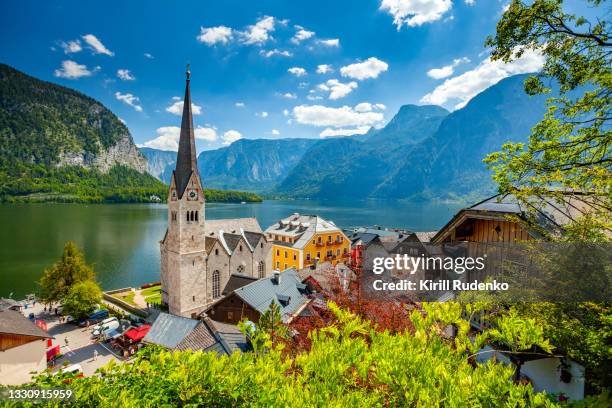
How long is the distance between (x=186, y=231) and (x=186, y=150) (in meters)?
9.00

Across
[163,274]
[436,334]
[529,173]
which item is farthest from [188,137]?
[436,334]

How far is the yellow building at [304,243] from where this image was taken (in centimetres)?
4556

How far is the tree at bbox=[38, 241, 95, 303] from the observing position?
35.9m

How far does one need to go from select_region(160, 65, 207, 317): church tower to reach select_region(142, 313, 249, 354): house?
28.9 ft

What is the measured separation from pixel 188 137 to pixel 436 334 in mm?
34836

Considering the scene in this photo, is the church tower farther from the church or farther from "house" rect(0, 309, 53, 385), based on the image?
"house" rect(0, 309, 53, 385)

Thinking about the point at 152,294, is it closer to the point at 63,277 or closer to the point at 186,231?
the point at 63,277

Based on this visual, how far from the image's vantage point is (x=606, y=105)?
26.7 ft

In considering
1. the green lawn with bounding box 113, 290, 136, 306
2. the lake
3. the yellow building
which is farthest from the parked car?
the yellow building

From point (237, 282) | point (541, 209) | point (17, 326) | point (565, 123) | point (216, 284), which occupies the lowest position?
point (216, 284)

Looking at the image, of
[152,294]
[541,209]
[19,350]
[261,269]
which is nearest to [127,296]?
[152,294]

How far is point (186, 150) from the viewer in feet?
113

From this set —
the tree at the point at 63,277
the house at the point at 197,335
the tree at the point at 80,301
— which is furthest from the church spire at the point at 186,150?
the tree at the point at 63,277

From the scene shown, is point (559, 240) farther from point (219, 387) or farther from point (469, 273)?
point (219, 387)
